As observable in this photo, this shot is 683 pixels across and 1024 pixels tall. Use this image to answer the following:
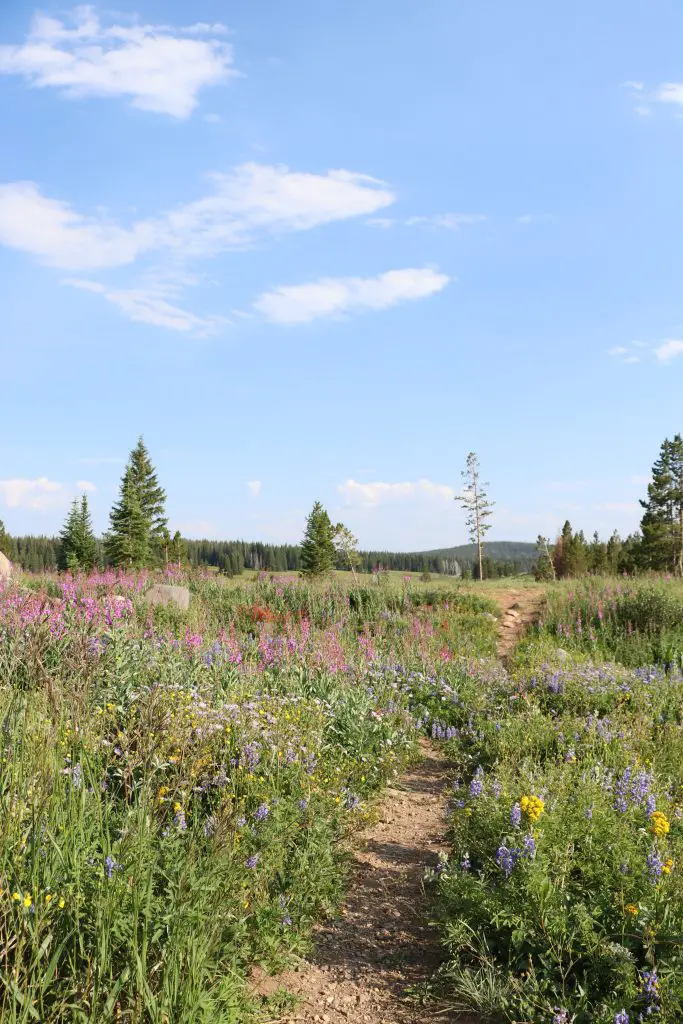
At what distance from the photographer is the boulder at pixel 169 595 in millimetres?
12873

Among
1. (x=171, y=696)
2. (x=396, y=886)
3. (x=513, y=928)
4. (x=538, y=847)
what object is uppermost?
(x=171, y=696)

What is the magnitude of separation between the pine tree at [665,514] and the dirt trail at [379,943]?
45.4m

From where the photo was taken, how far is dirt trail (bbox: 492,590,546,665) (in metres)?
13.8

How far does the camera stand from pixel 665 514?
158 feet

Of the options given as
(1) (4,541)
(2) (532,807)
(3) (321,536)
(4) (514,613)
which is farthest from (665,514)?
(1) (4,541)

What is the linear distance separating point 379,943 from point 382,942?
0.8 inches

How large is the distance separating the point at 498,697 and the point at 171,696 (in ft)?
15.3

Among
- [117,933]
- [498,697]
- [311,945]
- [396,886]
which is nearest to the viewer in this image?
[117,933]

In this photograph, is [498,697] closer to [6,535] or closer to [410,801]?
[410,801]

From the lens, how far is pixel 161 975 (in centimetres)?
314

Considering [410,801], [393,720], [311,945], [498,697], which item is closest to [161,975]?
[311,945]

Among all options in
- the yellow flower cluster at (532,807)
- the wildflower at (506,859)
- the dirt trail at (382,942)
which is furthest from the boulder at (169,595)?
the wildflower at (506,859)

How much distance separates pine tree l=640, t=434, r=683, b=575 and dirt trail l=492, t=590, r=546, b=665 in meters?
31.7

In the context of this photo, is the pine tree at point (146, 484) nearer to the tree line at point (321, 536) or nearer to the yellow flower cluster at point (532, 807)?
the tree line at point (321, 536)
